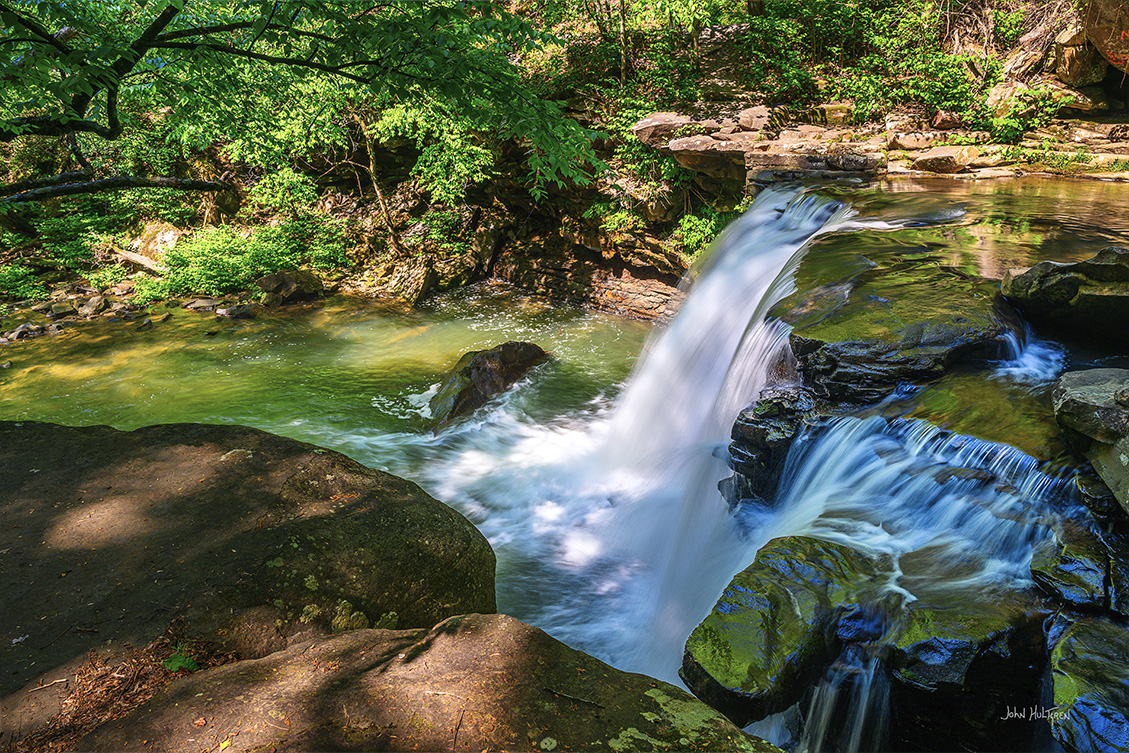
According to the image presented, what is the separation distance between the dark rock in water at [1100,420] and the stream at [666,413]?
0.24m

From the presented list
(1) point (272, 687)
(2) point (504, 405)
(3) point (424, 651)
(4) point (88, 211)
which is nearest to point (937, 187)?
(2) point (504, 405)

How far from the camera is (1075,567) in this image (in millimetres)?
2643

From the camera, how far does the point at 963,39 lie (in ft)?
33.7

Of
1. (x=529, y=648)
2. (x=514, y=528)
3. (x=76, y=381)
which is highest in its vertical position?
(x=529, y=648)

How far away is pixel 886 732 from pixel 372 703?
2363mm

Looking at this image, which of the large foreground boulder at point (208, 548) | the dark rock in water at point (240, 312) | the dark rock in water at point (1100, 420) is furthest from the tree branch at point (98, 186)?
the dark rock in water at point (240, 312)

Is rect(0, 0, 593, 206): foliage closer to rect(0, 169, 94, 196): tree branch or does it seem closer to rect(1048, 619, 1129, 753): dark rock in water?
rect(0, 169, 94, 196): tree branch

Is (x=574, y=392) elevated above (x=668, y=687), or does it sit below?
below

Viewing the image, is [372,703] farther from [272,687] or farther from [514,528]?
[514,528]

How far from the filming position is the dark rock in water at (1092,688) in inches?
82.4

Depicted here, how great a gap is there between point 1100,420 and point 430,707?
3412 mm

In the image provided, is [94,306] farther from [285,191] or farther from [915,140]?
[915,140]

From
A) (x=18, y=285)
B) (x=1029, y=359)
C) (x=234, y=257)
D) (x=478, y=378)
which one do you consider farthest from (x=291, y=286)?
(x=1029, y=359)

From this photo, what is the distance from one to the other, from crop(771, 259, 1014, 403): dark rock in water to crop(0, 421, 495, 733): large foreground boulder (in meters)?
2.87
